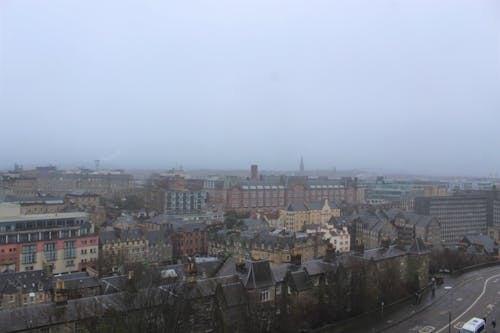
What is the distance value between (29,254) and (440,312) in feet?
150

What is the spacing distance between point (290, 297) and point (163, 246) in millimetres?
33778

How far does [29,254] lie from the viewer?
5450 cm

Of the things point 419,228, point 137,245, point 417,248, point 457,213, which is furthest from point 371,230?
point 457,213

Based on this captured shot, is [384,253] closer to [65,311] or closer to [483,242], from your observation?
[65,311]

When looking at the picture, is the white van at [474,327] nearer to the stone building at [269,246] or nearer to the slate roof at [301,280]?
the slate roof at [301,280]

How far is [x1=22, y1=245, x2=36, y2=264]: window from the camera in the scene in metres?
54.1

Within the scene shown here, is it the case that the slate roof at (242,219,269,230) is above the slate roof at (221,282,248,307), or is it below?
below

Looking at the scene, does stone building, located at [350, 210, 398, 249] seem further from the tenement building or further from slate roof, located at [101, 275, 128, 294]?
slate roof, located at [101, 275, 128, 294]

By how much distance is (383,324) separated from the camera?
34.7 m

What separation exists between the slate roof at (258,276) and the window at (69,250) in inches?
1262

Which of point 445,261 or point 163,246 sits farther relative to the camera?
point 163,246

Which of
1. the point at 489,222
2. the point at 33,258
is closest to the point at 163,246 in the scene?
the point at 33,258

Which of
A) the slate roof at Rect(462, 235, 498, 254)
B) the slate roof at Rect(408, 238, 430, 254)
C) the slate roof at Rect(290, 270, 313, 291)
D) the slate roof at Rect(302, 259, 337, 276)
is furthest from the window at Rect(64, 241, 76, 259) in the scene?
the slate roof at Rect(462, 235, 498, 254)

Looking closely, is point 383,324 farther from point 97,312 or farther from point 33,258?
point 33,258
